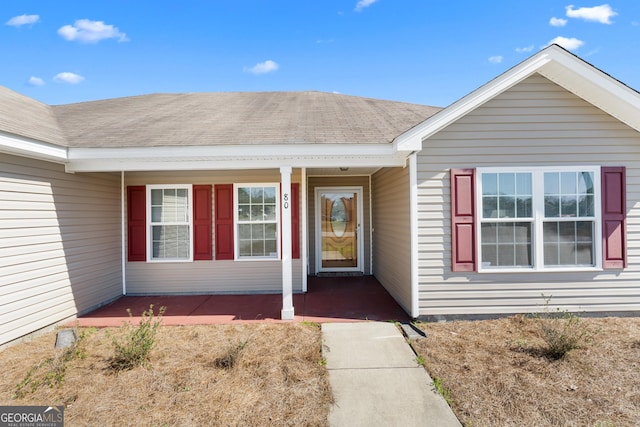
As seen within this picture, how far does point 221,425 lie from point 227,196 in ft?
15.3

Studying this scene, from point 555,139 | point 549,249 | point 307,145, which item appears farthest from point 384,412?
→ point 555,139

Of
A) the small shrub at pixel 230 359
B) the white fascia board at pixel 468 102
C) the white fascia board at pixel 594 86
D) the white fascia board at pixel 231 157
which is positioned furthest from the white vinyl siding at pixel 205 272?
the white fascia board at pixel 594 86

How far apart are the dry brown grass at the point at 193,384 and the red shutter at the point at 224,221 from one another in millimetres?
2422

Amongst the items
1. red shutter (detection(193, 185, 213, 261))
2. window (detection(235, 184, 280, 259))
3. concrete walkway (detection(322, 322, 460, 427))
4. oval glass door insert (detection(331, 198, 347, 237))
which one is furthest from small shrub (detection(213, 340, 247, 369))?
oval glass door insert (detection(331, 198, 347, 237))

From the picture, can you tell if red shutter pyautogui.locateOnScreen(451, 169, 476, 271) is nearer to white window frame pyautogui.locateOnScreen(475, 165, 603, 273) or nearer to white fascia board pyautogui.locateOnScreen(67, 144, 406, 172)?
white window frame pyautogui.locateOnScreen(475, 165, 603, 273)

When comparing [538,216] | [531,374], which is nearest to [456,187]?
[538,216]

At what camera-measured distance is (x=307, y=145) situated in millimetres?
4723

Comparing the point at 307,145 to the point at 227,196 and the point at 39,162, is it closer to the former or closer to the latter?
the point at 227,196

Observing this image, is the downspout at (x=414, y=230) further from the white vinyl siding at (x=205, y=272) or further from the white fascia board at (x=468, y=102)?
the white vinyl siding at (x=205, y=272)

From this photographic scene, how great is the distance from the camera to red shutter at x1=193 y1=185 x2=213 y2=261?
648 centimetres

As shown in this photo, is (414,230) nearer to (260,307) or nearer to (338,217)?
(260,307)

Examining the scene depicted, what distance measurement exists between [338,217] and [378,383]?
5.24 m

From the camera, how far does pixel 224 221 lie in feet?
21.4

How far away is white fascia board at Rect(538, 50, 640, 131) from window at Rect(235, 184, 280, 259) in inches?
198
